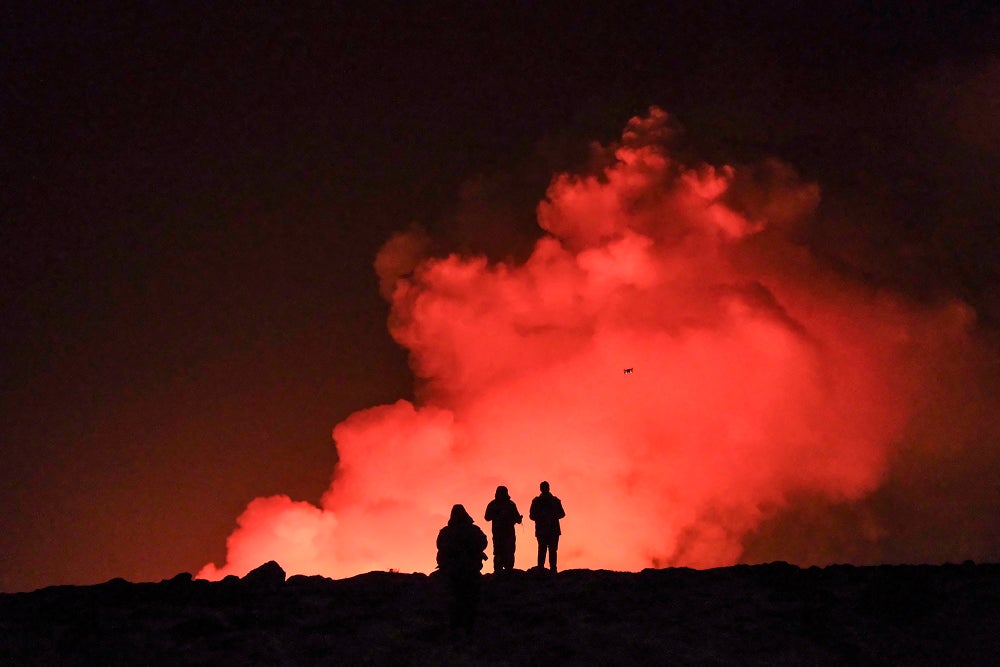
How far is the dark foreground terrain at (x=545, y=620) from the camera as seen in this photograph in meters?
16.0

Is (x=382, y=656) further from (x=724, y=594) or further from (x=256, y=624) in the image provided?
(x=724, y=594)

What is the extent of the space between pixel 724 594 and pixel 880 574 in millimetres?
3694

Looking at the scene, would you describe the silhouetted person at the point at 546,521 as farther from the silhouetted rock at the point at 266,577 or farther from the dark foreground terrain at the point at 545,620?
the silhouetted rock at the point at 266,577

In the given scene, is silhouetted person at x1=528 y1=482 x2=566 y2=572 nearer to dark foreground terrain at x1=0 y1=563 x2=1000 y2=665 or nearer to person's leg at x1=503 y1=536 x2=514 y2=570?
person's leg at x1=503 y1=536 x2=514 y2=570

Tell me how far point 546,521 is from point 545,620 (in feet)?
19.4

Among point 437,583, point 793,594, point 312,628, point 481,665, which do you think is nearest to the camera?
point 481,665

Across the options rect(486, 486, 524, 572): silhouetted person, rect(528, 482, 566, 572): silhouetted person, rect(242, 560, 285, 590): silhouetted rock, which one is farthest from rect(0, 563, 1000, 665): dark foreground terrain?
rect(528, 482, 566, 572): silhouetted person

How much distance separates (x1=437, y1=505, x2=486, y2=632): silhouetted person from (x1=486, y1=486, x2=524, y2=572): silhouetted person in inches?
187

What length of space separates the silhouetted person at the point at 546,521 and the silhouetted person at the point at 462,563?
6.44m

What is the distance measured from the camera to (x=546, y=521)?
23.8m

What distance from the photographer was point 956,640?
16.3 metres

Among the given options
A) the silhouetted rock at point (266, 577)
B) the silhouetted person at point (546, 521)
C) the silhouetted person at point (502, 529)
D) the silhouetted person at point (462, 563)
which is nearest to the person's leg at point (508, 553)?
the silhouetted person at point (502, 529)

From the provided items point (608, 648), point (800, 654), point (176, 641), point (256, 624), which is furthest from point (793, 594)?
point (176, 641)

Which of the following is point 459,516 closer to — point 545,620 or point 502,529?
point 545,620
